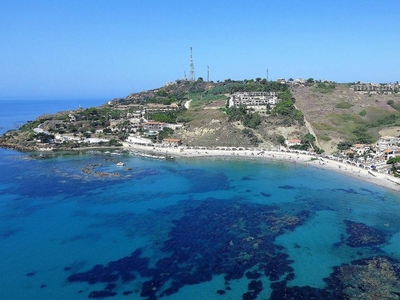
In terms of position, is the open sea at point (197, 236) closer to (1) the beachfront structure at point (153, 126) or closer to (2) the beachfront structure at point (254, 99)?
(1) the beachfront structure at point (153, 126)

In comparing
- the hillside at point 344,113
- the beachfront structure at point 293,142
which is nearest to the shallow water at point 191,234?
the beachfront structure at point 293,142

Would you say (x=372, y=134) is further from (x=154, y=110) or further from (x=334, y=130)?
(x=154, y=110)

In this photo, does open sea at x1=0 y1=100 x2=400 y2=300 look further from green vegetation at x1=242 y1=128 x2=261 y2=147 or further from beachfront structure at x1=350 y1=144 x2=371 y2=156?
green vegetation at x1=242 y1=128 x2=261 y2=147

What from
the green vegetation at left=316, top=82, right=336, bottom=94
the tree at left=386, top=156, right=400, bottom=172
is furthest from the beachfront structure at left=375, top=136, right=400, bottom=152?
the green vegetation at left=316, top=82, right=336, bottom=94

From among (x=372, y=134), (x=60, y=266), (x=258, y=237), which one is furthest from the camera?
(x=372, y=134)

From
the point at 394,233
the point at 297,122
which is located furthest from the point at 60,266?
the point at 297,122
